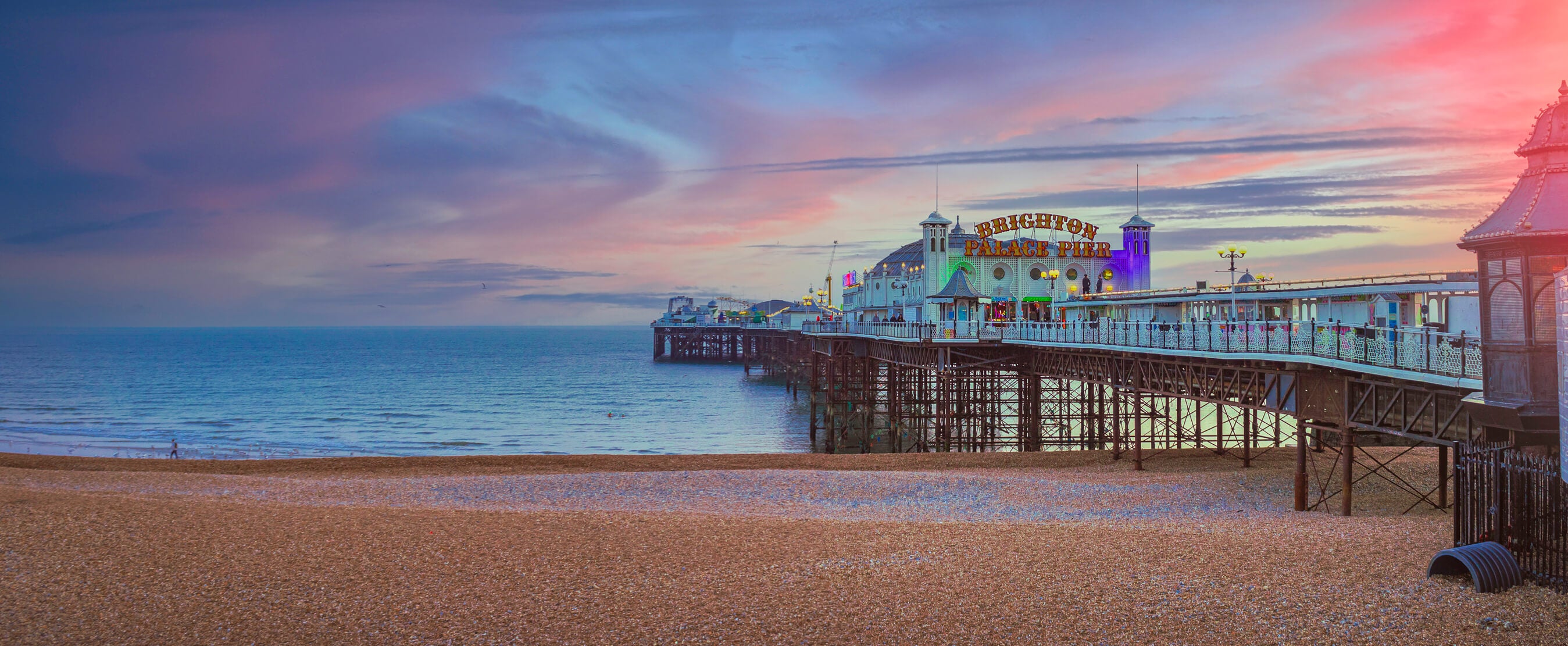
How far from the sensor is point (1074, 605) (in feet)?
33.1

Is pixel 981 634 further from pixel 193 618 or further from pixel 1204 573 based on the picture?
pixel 193 618

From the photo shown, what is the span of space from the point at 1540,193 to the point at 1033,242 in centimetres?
3504

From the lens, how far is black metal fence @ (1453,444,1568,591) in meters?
9.71

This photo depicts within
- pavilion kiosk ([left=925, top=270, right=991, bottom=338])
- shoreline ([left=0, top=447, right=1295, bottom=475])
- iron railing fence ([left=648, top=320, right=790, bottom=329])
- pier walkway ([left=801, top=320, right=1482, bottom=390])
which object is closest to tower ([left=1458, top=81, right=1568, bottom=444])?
pier walkway ([left=801, top=320, right=1482, bottom=390])

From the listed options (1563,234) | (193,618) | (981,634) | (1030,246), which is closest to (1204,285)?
(1030,246)

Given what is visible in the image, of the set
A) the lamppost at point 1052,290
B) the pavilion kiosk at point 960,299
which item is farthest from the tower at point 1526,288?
the lamppost at point 1052,290

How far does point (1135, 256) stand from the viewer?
47.3m

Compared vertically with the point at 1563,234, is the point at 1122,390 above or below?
below

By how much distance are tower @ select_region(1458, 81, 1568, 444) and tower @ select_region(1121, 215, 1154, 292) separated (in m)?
35.7

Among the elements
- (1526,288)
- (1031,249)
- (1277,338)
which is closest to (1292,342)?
(1277,338)

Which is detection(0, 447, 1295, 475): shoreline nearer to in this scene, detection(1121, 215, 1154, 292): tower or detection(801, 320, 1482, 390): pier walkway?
detection(801, 320, 1482, 390): pier walkway

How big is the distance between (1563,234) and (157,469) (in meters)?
33.7

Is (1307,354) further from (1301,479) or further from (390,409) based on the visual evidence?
(390,409)

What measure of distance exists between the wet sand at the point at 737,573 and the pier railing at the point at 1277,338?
263cm
